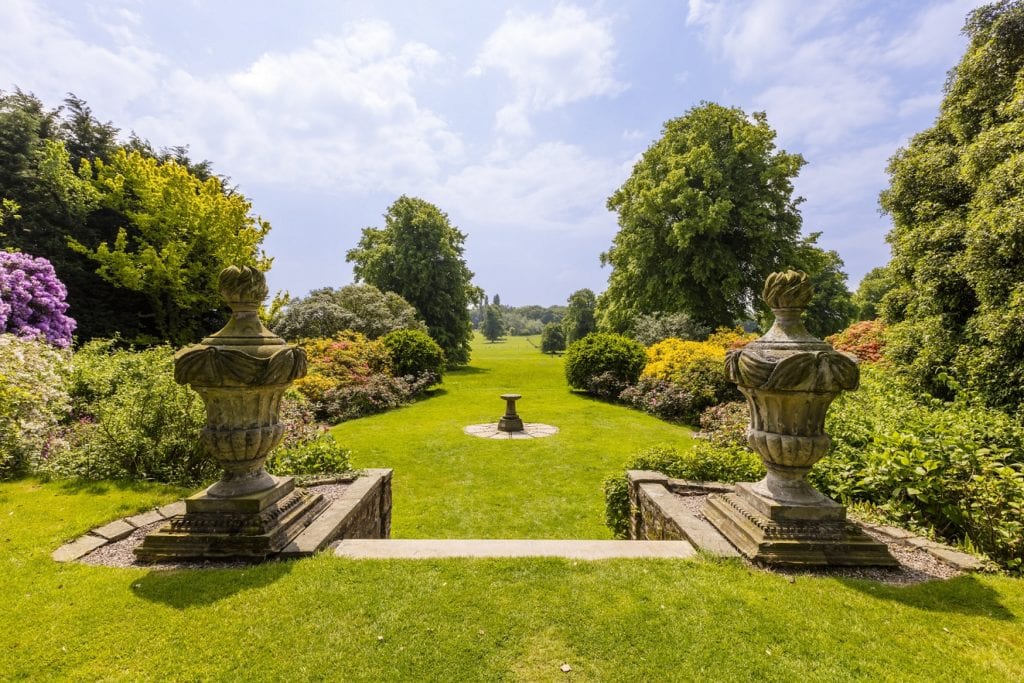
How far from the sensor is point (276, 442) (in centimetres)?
380

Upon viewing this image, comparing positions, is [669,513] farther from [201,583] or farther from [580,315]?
[580,315]

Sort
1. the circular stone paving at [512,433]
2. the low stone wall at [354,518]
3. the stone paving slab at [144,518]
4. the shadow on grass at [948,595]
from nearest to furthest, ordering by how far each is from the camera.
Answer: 1. the shadow on grass at [948,595]
2. the low stone wall at [354,518]
3. the stone paving slab at [144,518]
4. the circular stone paving at [512,433]

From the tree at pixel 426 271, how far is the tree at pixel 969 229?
2059cm

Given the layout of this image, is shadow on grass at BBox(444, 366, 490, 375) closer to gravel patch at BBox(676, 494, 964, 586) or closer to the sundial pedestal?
the sundial pedestal

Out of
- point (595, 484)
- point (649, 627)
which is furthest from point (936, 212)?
point (649, 627)

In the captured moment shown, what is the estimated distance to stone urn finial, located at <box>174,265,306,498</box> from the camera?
331cm

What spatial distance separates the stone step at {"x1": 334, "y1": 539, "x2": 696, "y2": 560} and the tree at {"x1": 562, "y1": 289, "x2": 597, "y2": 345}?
1794 inches

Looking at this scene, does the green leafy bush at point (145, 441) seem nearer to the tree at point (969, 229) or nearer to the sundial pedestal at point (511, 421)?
the sundial pedestal at point (511, 421)

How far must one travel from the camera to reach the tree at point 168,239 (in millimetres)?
15570

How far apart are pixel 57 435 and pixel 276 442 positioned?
5917 millimetres

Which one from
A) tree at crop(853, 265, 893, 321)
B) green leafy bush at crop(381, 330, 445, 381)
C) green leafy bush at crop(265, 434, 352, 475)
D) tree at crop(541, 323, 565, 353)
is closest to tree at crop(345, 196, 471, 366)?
green leafy bush at crop(381, 330, 445, 381)

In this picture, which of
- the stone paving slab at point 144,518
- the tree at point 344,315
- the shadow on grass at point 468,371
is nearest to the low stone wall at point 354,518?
the stone paving slab at point 144,518

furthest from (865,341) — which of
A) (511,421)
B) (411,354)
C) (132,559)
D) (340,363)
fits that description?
(132,559)

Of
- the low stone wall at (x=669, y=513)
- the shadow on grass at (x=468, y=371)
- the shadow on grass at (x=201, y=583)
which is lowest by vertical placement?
the shadow on grass at (x=468, y=371)
